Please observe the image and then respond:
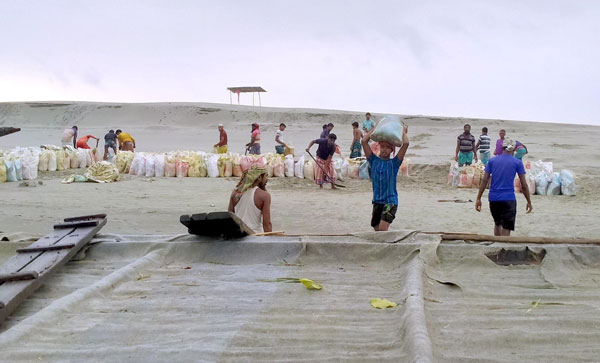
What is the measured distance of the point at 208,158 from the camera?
1432 cm

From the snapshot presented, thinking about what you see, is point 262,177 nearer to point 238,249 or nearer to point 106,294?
point 238,249

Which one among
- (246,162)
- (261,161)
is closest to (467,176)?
(261,161)

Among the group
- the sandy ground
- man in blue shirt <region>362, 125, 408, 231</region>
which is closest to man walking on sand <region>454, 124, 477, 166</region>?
the sandy ground

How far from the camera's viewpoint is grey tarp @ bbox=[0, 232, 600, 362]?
8.06 feet

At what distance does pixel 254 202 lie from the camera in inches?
219

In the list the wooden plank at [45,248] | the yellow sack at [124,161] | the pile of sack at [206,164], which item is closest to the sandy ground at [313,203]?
the pile of sack at [206,164]

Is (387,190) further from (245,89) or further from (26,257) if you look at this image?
(245,89)

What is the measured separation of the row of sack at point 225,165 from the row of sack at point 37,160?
1.93 m

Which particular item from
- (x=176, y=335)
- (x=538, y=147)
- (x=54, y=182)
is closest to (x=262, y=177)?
(x=176, y=335)

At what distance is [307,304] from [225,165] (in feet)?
37.7

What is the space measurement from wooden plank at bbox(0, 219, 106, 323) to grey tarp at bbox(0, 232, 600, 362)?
0.19 feet

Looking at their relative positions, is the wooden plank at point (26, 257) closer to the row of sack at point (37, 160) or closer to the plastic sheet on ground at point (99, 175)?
the plastic sheet on ground at point (99, 175)

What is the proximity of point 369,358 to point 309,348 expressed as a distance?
10.6 inches

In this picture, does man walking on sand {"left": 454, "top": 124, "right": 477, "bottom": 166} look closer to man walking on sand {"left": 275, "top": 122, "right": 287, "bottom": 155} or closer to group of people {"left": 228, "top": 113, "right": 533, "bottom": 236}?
man walking on sand {"left": 275, "top": 122, "right": 287, "bottom": 155}
